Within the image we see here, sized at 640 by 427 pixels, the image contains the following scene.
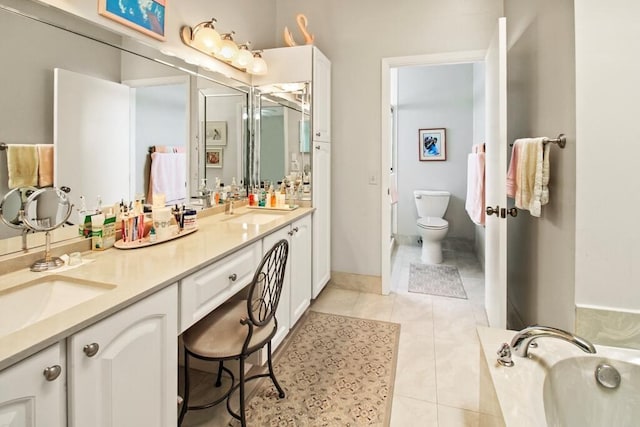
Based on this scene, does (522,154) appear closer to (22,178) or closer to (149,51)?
(149,51)

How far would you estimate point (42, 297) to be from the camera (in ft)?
3.63

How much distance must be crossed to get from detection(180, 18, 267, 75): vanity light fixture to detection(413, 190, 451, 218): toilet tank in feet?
9.02

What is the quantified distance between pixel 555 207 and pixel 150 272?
1867 millimetres

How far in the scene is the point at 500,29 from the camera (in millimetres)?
1986

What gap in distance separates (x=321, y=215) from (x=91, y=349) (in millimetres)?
2207

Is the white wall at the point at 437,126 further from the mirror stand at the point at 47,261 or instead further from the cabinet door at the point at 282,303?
the mirror stand at the point at 47,261

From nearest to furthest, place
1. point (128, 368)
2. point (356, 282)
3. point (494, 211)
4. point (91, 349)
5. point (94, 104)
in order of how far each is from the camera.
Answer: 1. point (91, 349)
2. point (128, 368)
3. point (94, 104)
4. point (494, 211)
5. point (356, 282)

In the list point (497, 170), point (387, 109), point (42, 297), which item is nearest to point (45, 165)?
point (42, 297)

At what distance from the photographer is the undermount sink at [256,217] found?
2393 mm

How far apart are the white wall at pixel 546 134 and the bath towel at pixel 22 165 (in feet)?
7.13

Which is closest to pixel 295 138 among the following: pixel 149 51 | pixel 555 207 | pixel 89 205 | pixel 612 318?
pixel 149 51

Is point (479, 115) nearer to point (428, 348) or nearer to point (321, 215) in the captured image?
point (321, 215)

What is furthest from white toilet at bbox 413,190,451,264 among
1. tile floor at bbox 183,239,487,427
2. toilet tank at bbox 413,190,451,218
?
tile floor at bbox 183,239,487,427

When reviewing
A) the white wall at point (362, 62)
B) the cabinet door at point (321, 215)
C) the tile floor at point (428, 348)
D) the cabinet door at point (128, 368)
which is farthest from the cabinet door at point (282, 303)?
the white wall at point (362, 62)
